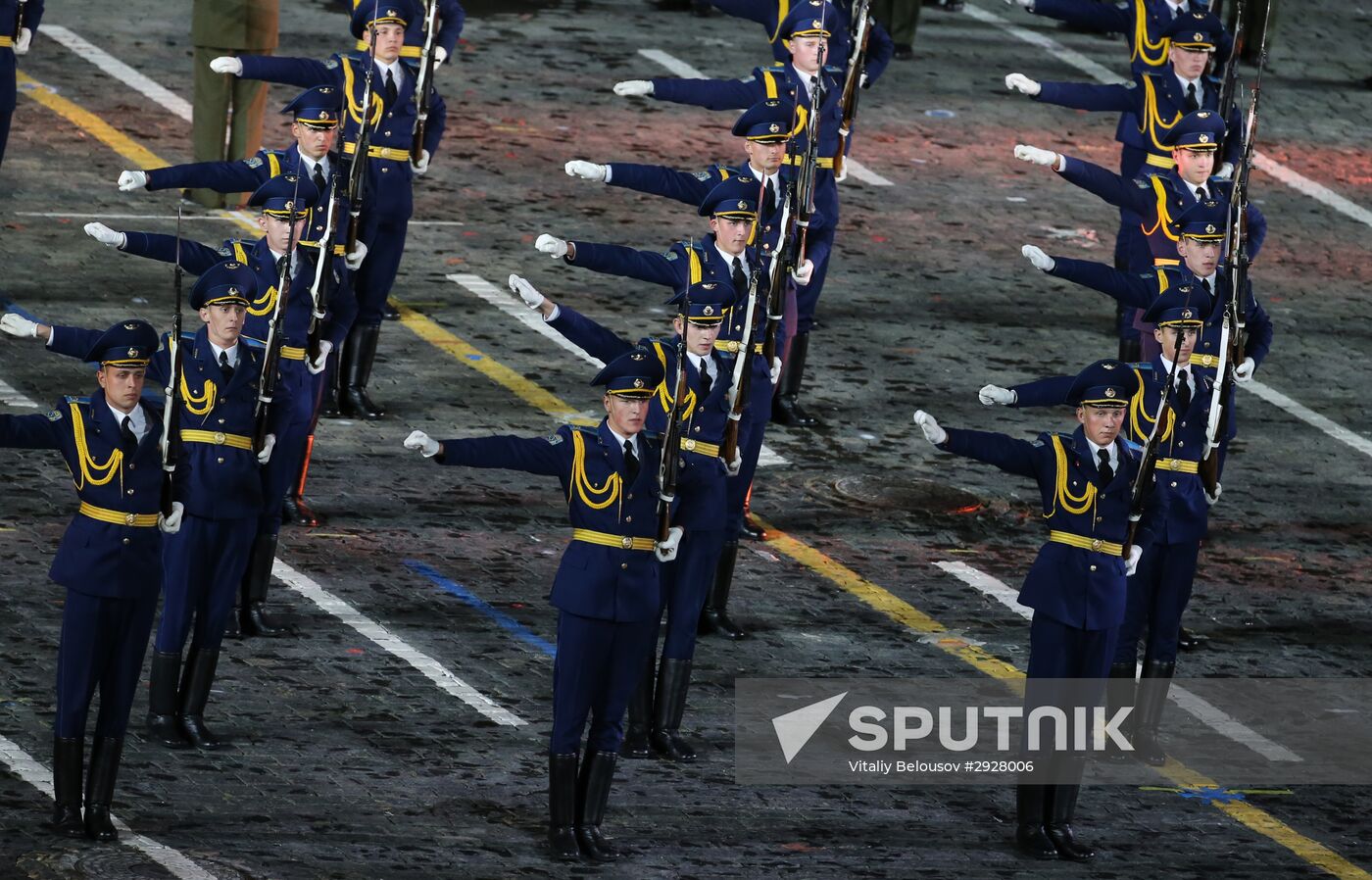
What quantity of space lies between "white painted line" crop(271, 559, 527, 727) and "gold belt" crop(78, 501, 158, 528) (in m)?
2.53

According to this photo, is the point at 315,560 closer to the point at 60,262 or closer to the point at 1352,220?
the point at 60,262

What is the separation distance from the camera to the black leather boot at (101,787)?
14.7m

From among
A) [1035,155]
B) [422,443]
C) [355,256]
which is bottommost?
[355,256]

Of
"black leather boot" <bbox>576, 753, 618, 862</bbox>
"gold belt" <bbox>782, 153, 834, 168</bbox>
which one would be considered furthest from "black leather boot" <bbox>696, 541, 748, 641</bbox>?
"black leather boot" <bbox>576, 753, 618, 862</bbox>

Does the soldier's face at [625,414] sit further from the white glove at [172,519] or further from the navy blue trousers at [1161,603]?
the navy blue trousers at [1161,603]

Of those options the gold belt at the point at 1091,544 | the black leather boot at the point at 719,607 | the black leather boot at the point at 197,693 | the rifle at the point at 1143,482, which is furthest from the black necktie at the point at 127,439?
the rifle at the point at 1143,482

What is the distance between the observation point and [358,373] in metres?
21.5

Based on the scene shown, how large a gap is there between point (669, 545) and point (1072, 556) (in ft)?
6.77

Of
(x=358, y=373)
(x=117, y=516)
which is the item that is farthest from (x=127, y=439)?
(x=358, y=373)

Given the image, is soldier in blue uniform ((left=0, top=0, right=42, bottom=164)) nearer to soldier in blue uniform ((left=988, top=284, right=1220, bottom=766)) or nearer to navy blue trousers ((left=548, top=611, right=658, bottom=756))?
soldier in blue uniform ((left=988, top=284, right=1220, bottom=766))

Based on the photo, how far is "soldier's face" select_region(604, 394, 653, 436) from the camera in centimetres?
1528

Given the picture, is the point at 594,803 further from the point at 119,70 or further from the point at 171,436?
the point at 119,70

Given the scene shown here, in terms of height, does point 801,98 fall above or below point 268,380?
above

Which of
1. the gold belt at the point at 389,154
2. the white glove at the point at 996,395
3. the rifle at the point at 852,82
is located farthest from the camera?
the rifle at the point at 852,82
